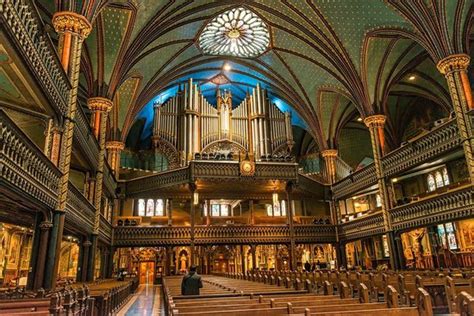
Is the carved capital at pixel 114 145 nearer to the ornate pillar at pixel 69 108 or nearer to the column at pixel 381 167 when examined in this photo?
the ornate pillar at pixel 69 108

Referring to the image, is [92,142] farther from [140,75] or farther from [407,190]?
[407,190]

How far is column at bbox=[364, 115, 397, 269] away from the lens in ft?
58.4

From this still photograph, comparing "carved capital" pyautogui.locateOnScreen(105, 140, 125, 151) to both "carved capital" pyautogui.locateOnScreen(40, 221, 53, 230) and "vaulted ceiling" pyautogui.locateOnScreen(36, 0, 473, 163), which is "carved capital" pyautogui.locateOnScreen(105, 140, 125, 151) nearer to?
"vaulted ceiling" pyautogui.locateOnScreen(36, 0, 473, 163)

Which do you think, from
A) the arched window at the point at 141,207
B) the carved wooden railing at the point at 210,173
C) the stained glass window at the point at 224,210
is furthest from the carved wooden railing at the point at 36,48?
the stained glass window at the point at 224,210

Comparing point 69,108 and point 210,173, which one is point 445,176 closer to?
point 210,173

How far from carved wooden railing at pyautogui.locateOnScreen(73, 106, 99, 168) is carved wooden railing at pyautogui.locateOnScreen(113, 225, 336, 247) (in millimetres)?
5888

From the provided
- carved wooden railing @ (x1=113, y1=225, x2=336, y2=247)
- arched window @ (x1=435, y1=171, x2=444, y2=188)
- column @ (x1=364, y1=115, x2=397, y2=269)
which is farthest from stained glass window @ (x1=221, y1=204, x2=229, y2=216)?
arched window @ (x1=435, y1=171, x2=444, y2=188)

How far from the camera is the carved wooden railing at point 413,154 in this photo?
46.5ft

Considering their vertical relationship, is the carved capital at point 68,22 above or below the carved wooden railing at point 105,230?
above

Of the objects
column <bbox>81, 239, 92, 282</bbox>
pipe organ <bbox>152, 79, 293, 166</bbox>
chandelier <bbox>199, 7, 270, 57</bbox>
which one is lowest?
column <bbox>81, 239, 92, 282</bbox>

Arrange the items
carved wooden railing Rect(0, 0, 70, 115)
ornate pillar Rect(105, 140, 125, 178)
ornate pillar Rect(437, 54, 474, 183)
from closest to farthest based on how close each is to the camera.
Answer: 1. carved wooden railing Rect(0, 0, 70, 115)
2. ornate pillar Rect(437, 54, 474, 183)
3. ornate pillar Rect(105, 140, 125, 178)

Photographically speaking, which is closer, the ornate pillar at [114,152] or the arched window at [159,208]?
the ornate pillar at [114,152]

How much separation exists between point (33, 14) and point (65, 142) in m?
3.59

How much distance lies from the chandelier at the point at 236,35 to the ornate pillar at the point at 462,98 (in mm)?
11318
